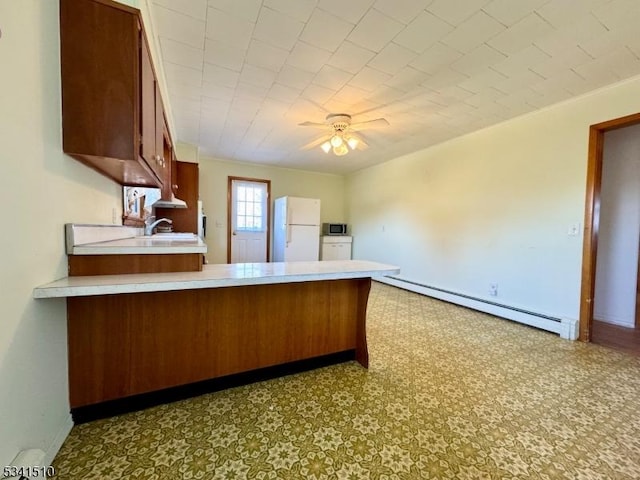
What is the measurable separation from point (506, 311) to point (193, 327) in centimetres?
353

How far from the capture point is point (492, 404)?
5.65 feet

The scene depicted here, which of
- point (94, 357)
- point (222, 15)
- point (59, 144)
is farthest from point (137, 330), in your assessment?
point (222, 15)

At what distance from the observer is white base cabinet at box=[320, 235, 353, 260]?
6344 millimetres

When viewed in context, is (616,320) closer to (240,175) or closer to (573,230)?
(573,230)

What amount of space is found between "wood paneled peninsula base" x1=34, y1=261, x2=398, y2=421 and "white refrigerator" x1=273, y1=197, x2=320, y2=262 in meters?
3.62

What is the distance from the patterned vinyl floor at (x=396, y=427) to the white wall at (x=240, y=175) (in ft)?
14.4

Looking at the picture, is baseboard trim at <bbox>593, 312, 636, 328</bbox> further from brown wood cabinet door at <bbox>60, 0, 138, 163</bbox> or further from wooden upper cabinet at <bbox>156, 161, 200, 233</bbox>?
wooden upper cabinet at <bbox>156, 161, 200, 233</bbox>

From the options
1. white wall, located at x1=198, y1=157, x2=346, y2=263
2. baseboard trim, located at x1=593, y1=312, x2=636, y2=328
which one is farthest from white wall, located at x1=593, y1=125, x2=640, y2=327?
white wall, located at x1=198, y1=157, x2=346, y2=263

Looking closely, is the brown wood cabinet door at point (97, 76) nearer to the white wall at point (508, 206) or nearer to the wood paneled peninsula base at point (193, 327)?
the wood paneled peninsula base at point (193, 327)

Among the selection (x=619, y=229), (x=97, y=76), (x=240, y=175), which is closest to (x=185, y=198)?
(x=240, y=175)

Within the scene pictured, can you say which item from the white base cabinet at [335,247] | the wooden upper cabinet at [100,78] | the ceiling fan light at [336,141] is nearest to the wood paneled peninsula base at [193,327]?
the wooden upper cabinet at [100,78]

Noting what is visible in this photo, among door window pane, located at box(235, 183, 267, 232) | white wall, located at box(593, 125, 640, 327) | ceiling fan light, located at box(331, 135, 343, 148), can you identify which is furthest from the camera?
door window pane, located at box(235, 183, 267, 232)

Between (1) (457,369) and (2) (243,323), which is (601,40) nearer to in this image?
(1) (457,369)

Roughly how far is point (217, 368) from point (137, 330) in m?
0.54
